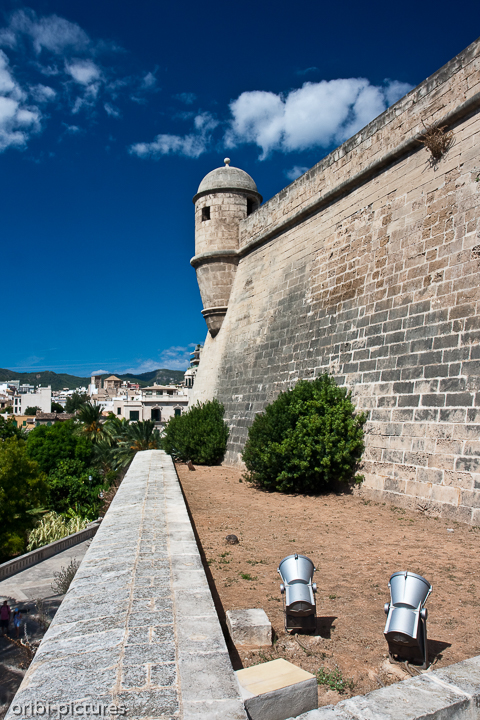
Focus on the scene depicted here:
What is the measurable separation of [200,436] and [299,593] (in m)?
10.3

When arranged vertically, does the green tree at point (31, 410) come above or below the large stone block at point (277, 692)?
below

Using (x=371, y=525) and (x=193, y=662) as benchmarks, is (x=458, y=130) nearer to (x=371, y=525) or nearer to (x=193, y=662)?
(x=371, y=525)

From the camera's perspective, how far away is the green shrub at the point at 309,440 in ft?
26.3

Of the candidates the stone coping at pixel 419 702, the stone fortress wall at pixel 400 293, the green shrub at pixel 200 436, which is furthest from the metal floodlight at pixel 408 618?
the green shrub at pixel 200 436

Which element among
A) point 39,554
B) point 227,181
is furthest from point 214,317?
point 39,554

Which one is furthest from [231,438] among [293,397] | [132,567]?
[132,567]

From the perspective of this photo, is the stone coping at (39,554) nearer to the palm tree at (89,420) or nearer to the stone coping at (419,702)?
the palm tree at (89,420)

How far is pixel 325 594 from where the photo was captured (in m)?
3.83

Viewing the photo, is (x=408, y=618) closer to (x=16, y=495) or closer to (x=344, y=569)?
(x=344, y=569)

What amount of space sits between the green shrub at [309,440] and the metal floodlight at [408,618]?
5155 millimetres

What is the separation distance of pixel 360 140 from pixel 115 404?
52.9 metres

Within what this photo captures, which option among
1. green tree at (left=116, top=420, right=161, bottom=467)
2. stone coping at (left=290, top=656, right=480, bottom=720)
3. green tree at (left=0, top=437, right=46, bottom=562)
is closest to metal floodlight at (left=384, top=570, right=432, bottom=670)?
stone coping at (left=290, top=656, right=480, bottom=720)

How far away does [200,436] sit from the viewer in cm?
1307

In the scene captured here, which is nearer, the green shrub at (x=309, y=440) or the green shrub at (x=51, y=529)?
the green shrub at (x=309, y=440)
